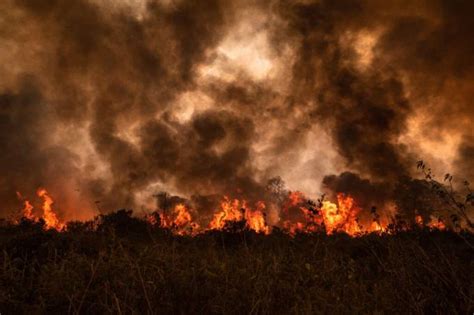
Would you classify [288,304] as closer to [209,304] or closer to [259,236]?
[209,304]

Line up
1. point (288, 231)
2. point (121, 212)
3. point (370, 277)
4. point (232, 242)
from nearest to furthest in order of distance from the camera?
point (370, 277)
point (232, 242)
point (288, 231)
point (121, 212)

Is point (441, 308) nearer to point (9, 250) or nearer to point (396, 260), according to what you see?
point (396, 260)

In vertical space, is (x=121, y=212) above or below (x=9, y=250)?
above

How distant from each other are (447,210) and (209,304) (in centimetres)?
283

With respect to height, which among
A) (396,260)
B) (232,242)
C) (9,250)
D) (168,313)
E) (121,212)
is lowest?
(168,313)

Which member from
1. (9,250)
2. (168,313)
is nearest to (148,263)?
(168,313)

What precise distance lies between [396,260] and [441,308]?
779 mm

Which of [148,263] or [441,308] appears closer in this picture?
[441,308]

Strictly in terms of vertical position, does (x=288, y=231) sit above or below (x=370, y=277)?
above

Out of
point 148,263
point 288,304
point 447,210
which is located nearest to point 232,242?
point 148,263

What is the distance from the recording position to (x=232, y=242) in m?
15.4

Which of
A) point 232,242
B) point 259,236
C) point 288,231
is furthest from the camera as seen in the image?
point 288,231

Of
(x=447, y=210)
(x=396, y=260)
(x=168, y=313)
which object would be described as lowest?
(x=168, y=313)

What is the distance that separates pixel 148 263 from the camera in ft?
19.6
